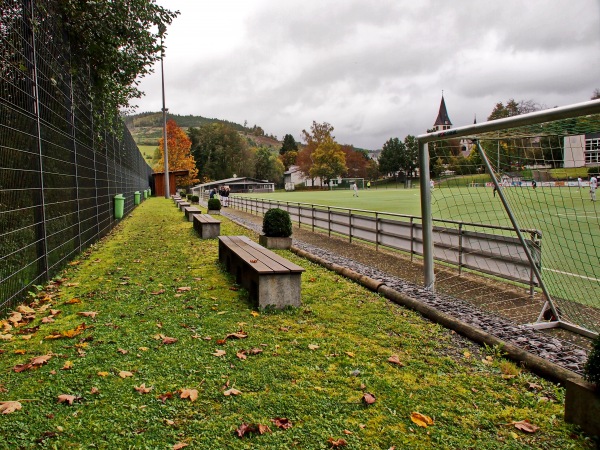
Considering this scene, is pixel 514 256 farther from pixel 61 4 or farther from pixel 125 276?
pixel 61 4

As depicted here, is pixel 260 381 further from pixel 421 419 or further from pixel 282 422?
pixel 421 419

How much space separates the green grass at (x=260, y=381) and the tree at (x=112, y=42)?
7.18 metres

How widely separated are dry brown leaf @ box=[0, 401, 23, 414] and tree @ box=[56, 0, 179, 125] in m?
8.51

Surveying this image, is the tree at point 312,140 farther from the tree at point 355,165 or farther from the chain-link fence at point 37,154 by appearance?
the chain-link fence at point 37,154

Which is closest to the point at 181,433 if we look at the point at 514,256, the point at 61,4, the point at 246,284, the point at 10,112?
the point at 246,284

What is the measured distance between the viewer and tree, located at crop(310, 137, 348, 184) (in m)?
103

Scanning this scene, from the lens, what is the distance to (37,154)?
5.99 m

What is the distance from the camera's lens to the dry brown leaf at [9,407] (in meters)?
2.73

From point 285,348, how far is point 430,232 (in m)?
3.13

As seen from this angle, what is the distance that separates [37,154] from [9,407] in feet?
13.7

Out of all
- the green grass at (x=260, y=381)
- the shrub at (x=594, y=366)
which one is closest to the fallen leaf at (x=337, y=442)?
the green grass at (x=260, y=381)

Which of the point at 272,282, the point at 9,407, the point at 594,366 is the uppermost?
the point at 272,282

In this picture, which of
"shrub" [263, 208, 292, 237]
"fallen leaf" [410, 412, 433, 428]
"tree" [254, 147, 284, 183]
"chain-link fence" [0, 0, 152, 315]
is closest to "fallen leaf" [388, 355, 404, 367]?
"fallen leaf" [410, 412, 433, 428]

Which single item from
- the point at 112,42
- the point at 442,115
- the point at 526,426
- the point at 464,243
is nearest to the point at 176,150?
the point at 112,42
